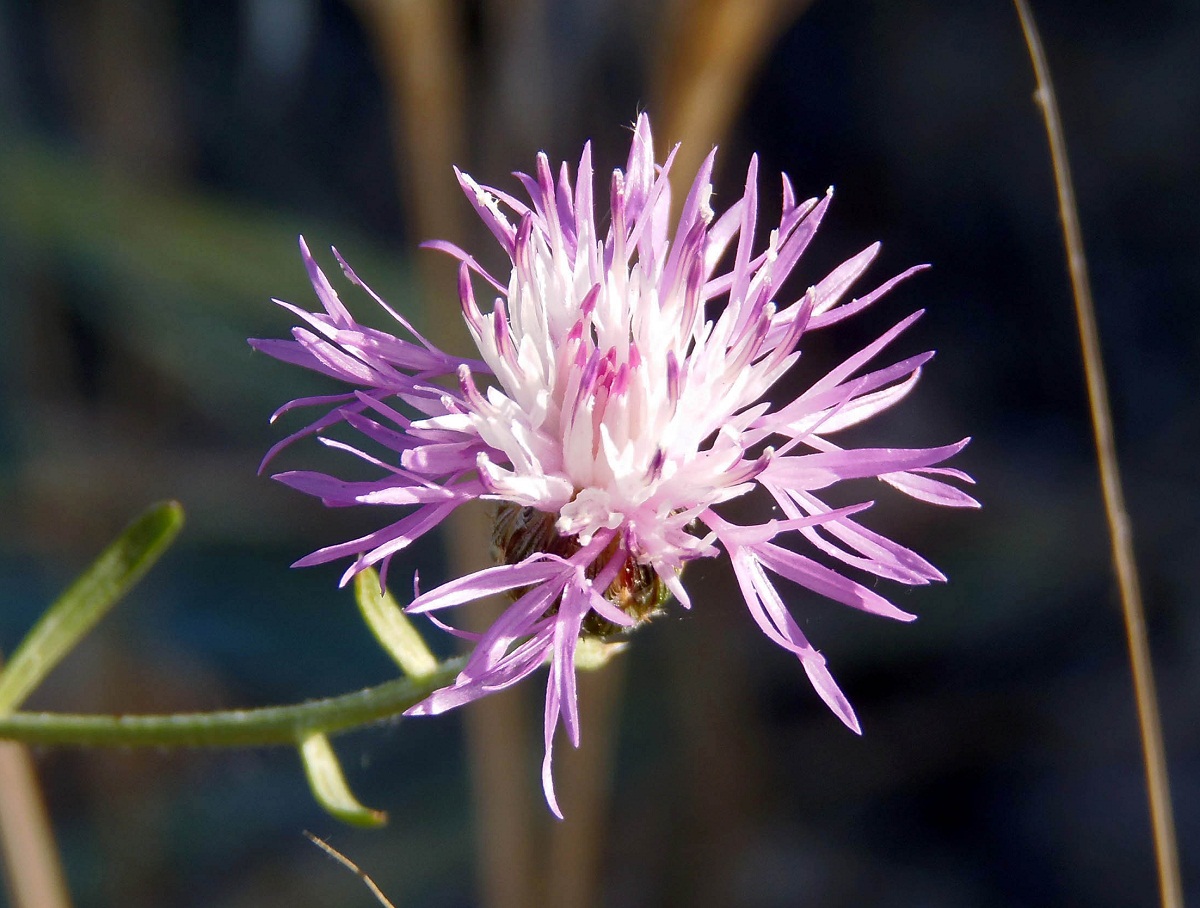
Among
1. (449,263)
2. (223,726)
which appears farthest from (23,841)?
(449,263)

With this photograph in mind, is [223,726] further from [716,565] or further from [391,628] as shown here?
[716,565]

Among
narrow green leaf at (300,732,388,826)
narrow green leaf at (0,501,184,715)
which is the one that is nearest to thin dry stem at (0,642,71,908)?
narrow green leaf at (0,501,184,715)

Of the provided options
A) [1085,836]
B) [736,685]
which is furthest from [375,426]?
[1085,836]

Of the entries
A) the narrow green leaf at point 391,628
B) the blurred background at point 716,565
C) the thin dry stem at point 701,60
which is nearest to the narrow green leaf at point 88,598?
the narrow green leaf at point 391,628

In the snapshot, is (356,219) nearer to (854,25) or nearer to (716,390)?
(854,25)

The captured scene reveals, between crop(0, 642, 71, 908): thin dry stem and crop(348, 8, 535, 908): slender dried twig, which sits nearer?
crop(0, 642, 71, 908): thin dry stem

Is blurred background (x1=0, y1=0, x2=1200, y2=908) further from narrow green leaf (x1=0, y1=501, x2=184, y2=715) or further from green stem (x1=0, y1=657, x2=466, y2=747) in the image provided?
green stem (x1=0, y1=657, x2=466, y2=747)

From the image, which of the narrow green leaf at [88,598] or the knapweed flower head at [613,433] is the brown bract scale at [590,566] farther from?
the narrow green leaf at [88,598]
